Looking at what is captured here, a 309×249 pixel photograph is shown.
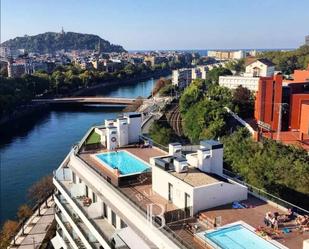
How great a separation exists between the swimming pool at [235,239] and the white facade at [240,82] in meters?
30.3

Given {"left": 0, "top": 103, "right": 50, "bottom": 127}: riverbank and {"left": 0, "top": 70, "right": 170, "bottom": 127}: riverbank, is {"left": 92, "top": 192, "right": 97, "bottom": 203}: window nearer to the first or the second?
{"left": 0, "top": 103, "right": 50, "bottom": 127}: riverbank

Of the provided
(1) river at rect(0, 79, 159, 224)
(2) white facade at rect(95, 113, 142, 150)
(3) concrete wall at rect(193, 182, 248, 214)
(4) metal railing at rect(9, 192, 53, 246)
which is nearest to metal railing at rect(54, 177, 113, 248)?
(3) concrete wall at rect(193, 182, 248, 214)

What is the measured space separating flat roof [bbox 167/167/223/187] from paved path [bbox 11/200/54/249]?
27.0 feet

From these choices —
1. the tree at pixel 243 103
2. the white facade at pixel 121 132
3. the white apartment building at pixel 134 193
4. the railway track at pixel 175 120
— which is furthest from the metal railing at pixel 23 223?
the tree at pixel 243 103

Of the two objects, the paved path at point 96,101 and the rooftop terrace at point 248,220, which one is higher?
the rooftop terrace at point 248,220

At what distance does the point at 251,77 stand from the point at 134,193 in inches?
1228

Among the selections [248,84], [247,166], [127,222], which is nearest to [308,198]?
[247,166]

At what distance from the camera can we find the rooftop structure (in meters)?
8.40

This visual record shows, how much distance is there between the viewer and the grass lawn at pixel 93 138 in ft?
50.1

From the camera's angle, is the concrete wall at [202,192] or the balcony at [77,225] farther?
the balcony at [77,225]

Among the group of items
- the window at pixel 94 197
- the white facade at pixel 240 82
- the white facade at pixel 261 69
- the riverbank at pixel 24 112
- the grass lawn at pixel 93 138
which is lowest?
the riverbank at pixel 24 112

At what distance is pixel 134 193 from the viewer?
10.1m

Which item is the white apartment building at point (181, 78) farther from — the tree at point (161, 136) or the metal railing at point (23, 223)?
the metal railing at point (23, 223)

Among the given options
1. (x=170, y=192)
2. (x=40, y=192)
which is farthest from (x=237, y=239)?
(x=40, y=192)
